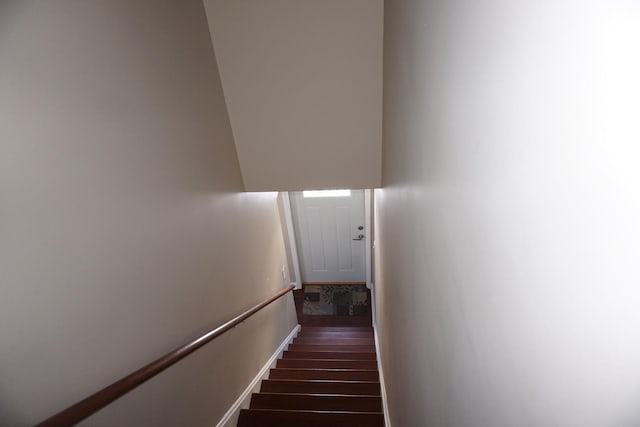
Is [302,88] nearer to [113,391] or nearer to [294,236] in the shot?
[113,391]

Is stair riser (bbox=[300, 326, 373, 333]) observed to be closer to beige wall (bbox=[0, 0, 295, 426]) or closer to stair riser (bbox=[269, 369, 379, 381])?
stair riser (bbox=[269, 369, 379, 381])

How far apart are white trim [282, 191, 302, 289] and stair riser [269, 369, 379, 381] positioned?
1.91 meters

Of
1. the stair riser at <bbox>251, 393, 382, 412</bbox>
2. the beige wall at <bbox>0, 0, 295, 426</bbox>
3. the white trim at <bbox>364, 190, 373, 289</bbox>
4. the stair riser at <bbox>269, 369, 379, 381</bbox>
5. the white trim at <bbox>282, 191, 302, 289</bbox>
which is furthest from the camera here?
the white trim at <bbox>282, 191, 302, 289</bbox>

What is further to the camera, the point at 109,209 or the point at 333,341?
the point at 333,341

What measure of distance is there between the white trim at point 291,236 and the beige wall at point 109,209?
7.27ft

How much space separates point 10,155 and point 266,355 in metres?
2.54

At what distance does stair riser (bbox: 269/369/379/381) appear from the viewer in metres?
2.92

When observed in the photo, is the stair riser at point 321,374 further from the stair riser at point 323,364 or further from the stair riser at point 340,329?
the stair riser at point 340,329

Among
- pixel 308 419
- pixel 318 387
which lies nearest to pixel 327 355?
pixel 318 387

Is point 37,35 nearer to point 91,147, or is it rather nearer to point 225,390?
point 91,147

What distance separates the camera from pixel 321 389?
8.91ft

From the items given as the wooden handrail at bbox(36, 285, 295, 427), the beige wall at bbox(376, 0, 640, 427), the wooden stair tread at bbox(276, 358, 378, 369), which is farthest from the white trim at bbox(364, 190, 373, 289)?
the beige wall at bbox(376, 0, 640, 427)

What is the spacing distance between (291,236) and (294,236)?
80 millimetres

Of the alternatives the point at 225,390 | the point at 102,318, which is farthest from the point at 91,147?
the point at 225,390
